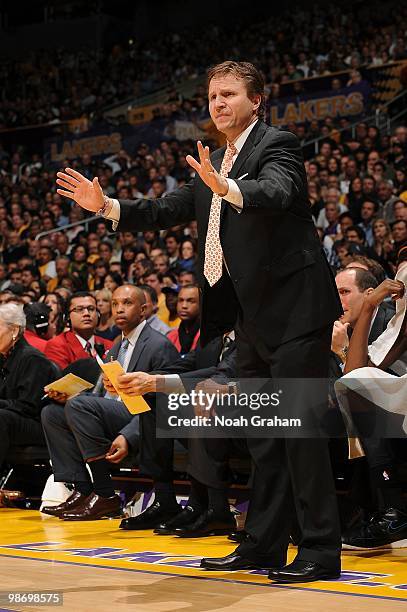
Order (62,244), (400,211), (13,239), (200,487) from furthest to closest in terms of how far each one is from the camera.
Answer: (13,239) → (62,244) → (400,211) → (200,487)

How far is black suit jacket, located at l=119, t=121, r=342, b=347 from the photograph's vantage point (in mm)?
3035

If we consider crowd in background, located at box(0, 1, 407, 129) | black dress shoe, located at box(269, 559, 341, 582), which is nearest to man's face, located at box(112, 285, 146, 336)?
black dress shoe, located at box(269, 559, 341, 582)

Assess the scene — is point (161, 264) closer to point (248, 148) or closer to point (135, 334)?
point (135, 334)

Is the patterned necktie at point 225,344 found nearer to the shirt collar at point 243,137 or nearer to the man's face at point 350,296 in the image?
the man's face at point 350,296

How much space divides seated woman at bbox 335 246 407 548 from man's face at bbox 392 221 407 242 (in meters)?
3.32

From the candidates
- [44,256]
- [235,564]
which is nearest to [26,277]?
[44,256]

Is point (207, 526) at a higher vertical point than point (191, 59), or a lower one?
lower

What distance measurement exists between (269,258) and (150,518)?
75.7 inches

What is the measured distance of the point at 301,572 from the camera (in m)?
2.94

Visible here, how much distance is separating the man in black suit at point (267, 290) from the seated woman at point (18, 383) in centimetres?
A: 247

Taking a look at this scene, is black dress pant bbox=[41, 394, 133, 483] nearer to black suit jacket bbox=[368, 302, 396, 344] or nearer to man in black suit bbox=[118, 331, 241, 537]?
man in black suit bbox=[118, 331, 241, 537]

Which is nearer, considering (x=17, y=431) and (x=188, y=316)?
(x=17, y=431)

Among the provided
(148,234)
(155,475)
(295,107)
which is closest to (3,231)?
(148,234)

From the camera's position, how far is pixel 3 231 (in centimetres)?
1312
